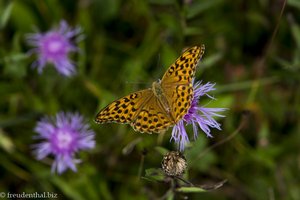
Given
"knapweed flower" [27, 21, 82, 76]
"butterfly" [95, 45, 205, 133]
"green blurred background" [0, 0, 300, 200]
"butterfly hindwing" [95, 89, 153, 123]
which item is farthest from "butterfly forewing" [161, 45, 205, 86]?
"knapweed flower" [27, 21, 82, 76]

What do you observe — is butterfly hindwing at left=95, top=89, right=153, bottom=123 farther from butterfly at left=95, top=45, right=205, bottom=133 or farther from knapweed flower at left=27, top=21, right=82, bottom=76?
knapweed flower at left=27, top=21, right=82, bottom=76

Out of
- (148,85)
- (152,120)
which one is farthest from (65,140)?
(152,120)

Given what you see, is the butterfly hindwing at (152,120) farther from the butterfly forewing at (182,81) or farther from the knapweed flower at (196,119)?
the knapweed flower at (196,119)

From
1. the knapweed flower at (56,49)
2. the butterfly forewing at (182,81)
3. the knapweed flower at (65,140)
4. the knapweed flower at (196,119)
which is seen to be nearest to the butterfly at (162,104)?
the butterfly forewing at (182,81)

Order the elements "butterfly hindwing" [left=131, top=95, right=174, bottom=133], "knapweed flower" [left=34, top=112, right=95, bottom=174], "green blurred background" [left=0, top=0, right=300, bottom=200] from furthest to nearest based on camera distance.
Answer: "green blurred background" [left=0, top=0, right=300, bottom=200], "knapweed flower" [left=34, top=112, right=95, bottom=174], "butterfly hindwing" [left=131, top=95, right=174, bottom=133]

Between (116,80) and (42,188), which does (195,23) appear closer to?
(116,80)

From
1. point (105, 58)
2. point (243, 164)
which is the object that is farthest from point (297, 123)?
point (105, 58)
